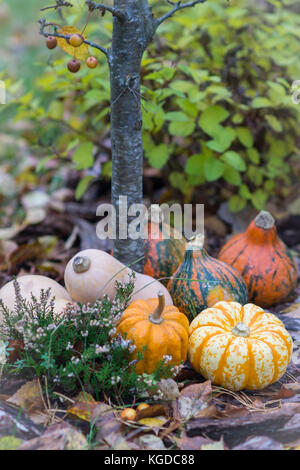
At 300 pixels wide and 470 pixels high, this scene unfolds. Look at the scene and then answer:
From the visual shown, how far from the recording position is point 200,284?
92.2 inches

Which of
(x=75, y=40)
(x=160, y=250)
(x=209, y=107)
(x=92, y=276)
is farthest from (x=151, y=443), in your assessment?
(x=209, y=107)

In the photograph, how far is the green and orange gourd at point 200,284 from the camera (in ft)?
7.64

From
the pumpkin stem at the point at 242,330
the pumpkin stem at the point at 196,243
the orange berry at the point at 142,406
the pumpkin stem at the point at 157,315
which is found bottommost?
the orange berry at the point at 142,406

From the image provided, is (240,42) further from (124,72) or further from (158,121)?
(124,72)

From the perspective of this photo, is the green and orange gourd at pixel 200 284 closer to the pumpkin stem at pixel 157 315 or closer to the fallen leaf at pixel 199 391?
the pumpkin stem at pixel 157 315

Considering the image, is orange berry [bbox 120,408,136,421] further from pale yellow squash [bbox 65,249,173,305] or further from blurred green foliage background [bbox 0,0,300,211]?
blurred green foliage background [bbox 0,0,300,211]

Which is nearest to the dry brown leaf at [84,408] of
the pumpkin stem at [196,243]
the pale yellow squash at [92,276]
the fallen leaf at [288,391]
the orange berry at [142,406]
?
the orange berry at [142,406]

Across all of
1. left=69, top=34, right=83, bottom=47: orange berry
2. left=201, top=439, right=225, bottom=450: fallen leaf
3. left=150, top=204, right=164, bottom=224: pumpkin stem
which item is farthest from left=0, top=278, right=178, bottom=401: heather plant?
left=69, top=34, right=83, bottom=47: orange berry

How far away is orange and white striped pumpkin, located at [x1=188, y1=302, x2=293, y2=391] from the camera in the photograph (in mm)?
1937

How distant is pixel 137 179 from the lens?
2.38 m

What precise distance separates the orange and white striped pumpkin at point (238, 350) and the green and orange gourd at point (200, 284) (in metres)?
0.23

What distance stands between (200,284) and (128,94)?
95 cm

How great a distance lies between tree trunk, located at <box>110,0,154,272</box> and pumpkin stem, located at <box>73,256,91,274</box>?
16.7 inches
